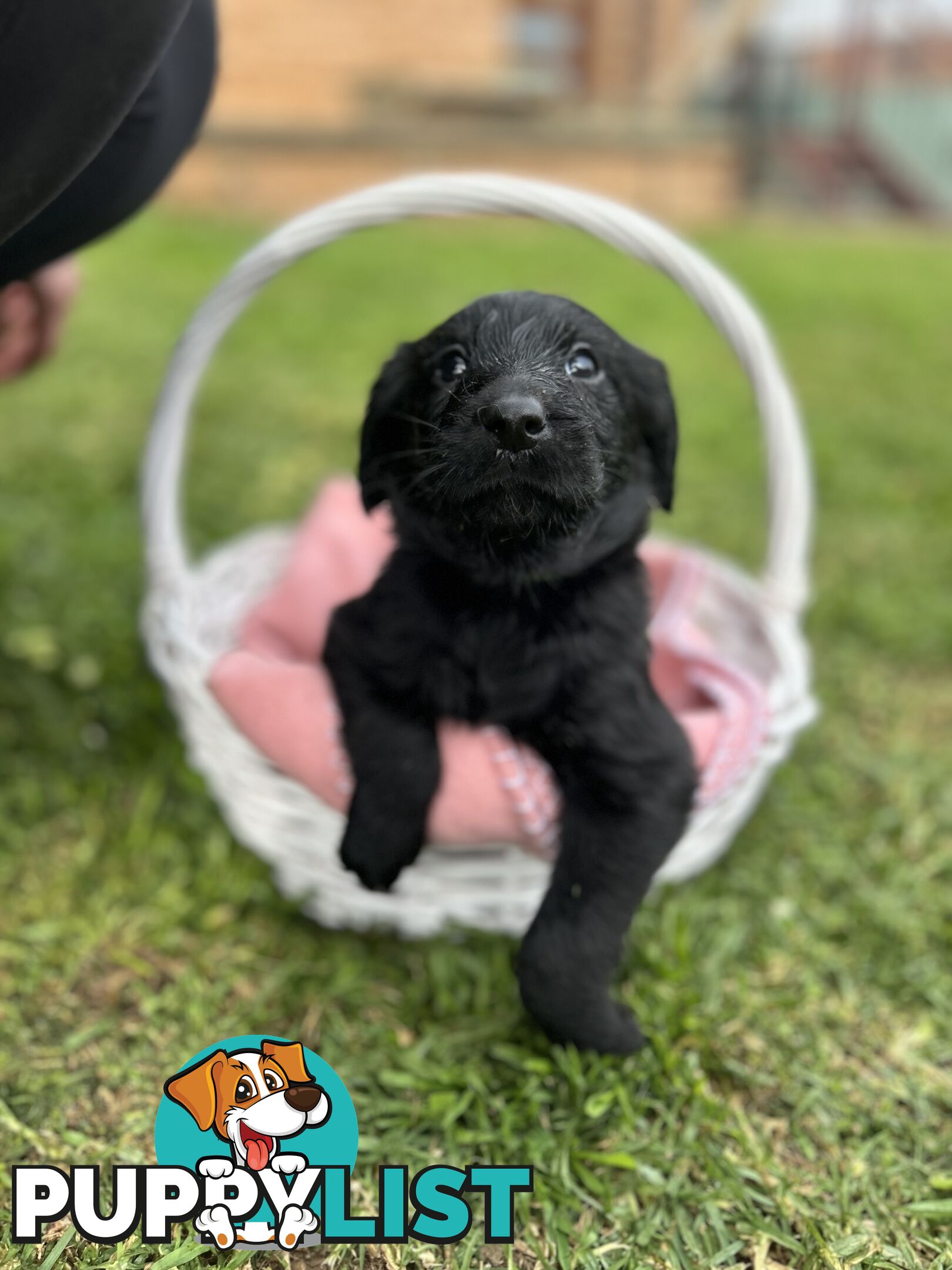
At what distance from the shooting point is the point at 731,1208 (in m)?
1.20

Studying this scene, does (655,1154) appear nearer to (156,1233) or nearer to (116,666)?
(156,1233)

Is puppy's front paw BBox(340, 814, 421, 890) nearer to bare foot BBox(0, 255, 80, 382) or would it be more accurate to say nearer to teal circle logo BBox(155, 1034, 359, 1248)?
teal circle logo BBox(155, 1034, 359, 1248)

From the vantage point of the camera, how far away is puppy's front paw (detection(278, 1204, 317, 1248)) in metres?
1.09

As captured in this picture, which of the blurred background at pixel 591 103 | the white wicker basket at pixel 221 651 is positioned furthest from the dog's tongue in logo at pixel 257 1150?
the blurred background at pixel 591 103

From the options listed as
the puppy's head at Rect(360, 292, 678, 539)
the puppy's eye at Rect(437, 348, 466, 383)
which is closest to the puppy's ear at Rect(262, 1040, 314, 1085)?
the puppy's head at Rect(360, 292, 678, 539)

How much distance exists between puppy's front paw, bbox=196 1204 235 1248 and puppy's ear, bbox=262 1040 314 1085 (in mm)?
143

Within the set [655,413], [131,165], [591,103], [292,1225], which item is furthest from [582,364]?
[591,103]

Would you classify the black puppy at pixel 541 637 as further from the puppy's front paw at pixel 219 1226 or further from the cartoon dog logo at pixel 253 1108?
the puppy's front paw at pixel 219 1226

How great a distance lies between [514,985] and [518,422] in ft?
2.69

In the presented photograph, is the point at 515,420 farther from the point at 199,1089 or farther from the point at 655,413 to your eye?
the point at 199,1089

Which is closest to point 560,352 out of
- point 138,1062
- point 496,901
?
point 496,901

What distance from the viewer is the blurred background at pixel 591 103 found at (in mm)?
7926

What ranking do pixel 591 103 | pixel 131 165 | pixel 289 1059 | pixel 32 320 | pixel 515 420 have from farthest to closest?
1. pixel 591 103
2. pixel 32 320
3. pixel 131 165
4. pixel 289 1059
5. pixel 515 420

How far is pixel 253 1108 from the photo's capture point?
1.11 m
